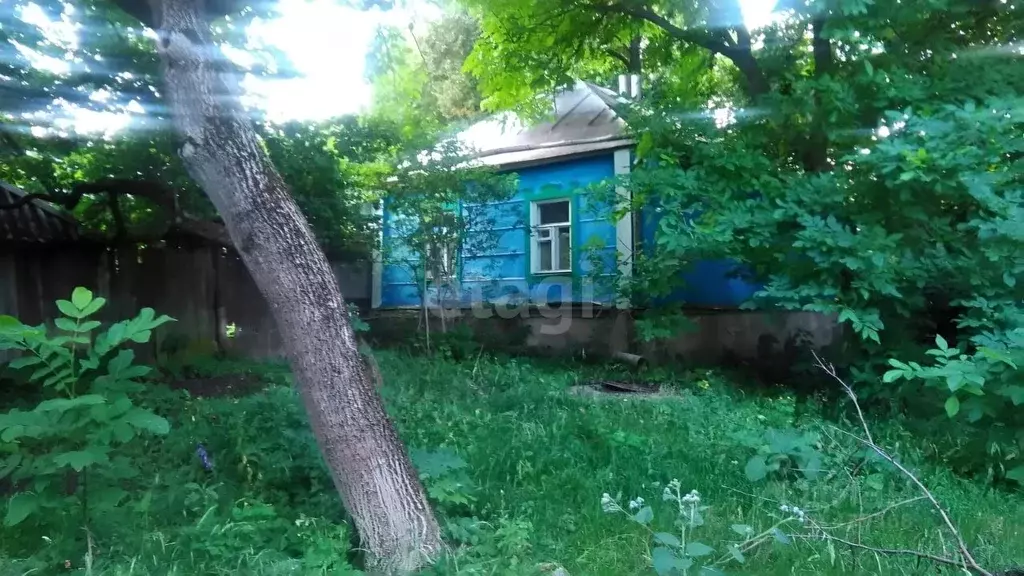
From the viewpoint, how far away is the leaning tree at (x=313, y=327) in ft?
11.3

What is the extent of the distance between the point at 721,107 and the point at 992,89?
2.66 meters

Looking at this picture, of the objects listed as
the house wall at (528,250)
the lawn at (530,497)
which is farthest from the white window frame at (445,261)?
the lawn at (530,497)

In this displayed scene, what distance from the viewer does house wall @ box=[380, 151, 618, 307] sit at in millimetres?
10680

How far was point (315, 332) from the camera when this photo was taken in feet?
11.5

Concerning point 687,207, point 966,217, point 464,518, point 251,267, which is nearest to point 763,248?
point 687,207

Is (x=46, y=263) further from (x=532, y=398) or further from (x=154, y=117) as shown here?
(x=532, y=398)

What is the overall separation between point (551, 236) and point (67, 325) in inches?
365

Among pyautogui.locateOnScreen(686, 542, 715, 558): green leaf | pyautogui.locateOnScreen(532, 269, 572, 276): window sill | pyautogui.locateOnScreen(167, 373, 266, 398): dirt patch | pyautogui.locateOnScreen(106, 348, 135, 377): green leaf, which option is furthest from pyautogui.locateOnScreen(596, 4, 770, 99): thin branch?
pyautogui.locateOnScreen(106, 348, 135, 377): green leaf

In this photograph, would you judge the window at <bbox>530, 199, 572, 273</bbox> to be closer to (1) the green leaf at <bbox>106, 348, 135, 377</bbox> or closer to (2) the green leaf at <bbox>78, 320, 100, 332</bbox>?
(1) the green leaf at <bbox>106, 348, 135, 377</bbox>

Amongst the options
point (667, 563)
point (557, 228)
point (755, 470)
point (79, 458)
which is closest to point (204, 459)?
point (79, 458)

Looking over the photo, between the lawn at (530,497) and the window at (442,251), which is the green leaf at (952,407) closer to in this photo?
the lawn at (530,497)

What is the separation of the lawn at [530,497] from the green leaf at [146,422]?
72 centimetres

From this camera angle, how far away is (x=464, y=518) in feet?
12.8

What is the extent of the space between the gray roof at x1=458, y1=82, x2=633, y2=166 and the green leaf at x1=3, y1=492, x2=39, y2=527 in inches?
321
